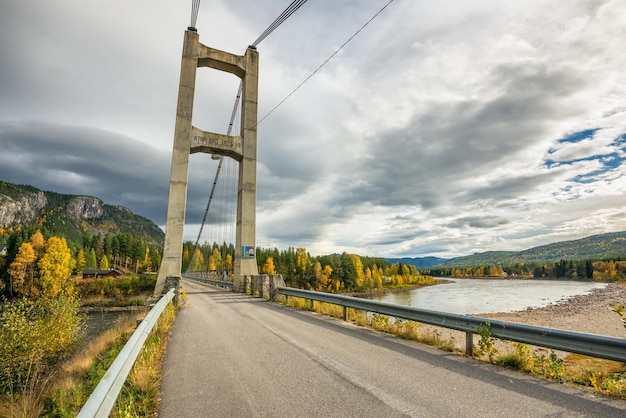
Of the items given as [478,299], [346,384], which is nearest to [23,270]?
[346,384]

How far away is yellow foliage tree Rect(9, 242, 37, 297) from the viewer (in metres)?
58.5

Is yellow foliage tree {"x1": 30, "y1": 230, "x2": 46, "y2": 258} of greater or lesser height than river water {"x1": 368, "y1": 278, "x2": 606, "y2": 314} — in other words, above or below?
above

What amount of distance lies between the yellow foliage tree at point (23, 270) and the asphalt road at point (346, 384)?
238ft

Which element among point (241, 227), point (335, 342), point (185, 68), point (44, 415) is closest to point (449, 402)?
point (335, 342)

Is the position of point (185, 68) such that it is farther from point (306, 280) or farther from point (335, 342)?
point (306, 280)

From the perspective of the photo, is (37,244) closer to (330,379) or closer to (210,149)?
(210,149)

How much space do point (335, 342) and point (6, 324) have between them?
12771 millimetres

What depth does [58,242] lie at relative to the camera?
215 ft

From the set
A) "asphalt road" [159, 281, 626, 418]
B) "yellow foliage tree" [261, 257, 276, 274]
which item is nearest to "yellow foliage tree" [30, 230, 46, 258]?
"yellow foliage tree" [261, 257, 276, 274]

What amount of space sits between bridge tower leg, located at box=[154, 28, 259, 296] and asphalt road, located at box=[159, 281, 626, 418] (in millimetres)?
14582

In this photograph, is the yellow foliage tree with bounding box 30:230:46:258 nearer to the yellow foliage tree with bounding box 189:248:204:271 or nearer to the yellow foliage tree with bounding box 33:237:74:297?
the yellow foliage tree with bounding box 33:237:74:297

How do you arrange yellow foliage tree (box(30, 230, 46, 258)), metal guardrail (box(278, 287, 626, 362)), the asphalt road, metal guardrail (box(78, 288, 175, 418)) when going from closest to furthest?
metal guardrail (box(78, 288, 175, 418)) → the asphalt road → metal guardrail (box(278, 287, 626, 362)) → yellow foliage tree (box(30, 230, 46, 258))

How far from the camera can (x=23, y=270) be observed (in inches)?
2336

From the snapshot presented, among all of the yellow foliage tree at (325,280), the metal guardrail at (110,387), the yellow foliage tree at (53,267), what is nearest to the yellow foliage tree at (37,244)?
the yellow foliage tree at (53,267)
